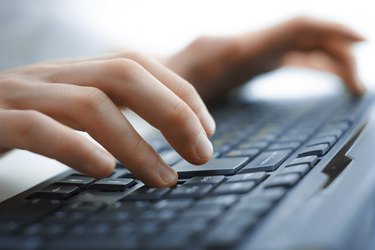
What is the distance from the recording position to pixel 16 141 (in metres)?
0.41

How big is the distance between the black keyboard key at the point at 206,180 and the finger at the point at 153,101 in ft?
0.07

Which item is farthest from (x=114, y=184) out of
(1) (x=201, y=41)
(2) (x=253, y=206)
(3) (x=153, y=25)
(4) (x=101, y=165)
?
(3) (x=153, y=25)

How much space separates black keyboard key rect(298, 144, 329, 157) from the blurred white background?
54 centimetres

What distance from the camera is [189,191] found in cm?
36

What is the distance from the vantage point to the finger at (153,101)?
406mm

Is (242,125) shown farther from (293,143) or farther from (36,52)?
(36,52)

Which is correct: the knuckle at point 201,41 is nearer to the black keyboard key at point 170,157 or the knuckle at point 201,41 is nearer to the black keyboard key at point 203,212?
the black keyboard key at point 170,157

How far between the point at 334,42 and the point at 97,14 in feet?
2.59

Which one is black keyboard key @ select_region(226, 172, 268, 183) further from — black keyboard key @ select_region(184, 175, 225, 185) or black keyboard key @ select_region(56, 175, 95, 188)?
black keyboard key @ select_region(56, 175, 95, 188)

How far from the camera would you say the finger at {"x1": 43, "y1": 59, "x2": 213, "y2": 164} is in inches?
16.0

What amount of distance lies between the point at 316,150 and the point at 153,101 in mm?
136

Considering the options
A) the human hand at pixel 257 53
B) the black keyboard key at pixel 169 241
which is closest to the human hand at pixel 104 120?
the black keyboard key at pixel 169 241

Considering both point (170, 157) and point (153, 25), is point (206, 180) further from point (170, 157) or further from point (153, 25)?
point (153, 25)

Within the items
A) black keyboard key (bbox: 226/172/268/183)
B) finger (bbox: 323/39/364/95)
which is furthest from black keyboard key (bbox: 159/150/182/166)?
finger (bbox: 323/39/364/95)
